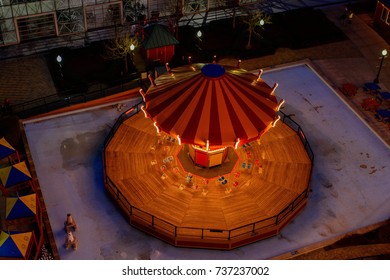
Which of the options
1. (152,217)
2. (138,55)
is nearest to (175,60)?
(138,55)

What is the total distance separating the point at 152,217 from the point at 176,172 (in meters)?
4.33

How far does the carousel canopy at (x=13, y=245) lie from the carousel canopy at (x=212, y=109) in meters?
10.2

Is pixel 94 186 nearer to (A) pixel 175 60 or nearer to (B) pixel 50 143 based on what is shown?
(B) pixel 50 143

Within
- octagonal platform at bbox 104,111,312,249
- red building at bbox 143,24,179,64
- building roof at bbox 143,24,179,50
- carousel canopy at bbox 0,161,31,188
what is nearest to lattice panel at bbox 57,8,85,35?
red building at bbox 143,24,179,64

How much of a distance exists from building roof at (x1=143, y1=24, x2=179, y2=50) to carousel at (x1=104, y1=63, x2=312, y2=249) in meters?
9.12

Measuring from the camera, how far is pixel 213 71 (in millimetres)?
36969

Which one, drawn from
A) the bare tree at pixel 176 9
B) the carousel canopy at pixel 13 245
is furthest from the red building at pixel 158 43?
the carousel canopy at pixel 13 245

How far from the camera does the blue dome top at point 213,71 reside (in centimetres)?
3678

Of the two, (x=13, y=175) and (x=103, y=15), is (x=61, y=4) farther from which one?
(x=13, y=175)

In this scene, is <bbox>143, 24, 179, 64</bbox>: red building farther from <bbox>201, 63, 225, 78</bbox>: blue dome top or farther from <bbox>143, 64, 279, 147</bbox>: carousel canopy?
<bbox>201, 63, 225, 78</bbox>: blue dome top

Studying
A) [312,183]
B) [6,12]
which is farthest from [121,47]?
[312,183]

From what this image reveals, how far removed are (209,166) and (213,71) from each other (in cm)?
656
